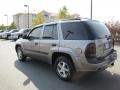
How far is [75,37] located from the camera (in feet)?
17.3

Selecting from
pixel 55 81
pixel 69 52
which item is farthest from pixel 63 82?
pixel 69 52

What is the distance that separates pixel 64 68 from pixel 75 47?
869mm

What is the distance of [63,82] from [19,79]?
55.6 inches

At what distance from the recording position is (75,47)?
516 centimetres

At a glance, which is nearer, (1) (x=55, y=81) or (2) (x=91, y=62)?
(2) (x=91, y=62)

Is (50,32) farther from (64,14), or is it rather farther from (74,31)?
(64,14)

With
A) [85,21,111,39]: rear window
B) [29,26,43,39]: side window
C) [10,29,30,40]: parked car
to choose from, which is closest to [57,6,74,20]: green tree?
[10,29,30,40]: parked car

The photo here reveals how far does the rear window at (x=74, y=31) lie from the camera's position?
201 inches

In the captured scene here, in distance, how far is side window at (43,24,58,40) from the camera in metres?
5.98

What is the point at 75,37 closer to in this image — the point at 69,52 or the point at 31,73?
the point at 69,52

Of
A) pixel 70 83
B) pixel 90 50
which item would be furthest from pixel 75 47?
pixel 70 83

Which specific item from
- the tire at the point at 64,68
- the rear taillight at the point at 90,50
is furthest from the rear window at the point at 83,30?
the tire at the point at 64,68

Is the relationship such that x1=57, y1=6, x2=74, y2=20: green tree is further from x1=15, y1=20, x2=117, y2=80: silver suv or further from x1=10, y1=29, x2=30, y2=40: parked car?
x1=15, y1=20, x2=117, y2=80: silver suv

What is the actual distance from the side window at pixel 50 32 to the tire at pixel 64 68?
0.74 meters
